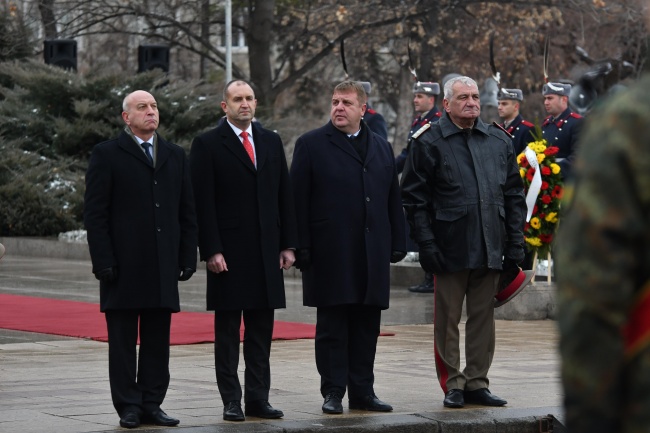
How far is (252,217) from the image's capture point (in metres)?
8.20

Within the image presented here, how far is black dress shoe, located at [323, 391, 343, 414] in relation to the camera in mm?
8195

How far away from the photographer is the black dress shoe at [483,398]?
863cm

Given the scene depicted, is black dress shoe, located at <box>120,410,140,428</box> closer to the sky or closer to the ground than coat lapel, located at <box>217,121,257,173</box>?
closer to the ground

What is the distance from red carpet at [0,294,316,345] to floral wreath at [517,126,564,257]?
8.19 feet

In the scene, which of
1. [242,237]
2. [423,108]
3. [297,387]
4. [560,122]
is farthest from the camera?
[423,108]

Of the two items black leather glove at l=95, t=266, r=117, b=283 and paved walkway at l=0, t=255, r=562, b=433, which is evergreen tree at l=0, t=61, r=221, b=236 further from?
black leather glove at l=95, t=266, r=117, b=283

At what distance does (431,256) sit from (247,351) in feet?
4.15

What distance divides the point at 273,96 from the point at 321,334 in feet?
79.9

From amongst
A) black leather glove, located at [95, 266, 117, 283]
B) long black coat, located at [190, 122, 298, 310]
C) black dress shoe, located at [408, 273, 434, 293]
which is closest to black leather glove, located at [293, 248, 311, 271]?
long black coat, located at [190, 122, 298, 310]

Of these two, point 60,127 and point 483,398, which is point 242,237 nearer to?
point 483,398

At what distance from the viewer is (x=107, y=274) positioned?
7672 mm

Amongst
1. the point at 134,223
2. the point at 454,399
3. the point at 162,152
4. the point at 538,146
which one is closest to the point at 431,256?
the point at 454,399

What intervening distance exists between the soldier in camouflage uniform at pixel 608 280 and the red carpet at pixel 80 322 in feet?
31.2

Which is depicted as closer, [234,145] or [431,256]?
[234,145]
